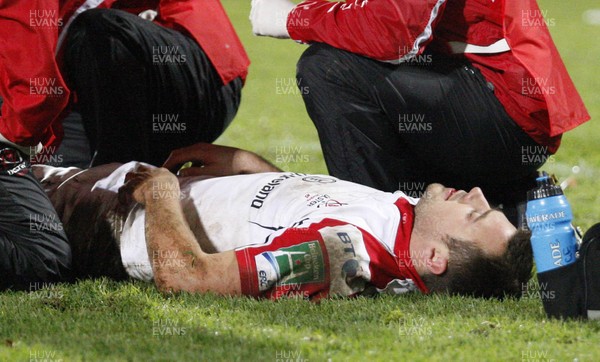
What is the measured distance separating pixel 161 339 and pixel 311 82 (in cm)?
205

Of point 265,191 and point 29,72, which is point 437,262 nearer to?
point 265,191

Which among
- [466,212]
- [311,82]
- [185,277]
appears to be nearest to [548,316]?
[466,212]

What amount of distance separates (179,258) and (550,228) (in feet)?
4.81

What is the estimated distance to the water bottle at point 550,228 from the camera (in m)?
3.90

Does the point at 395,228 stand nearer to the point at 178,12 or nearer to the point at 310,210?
the point at 310,210

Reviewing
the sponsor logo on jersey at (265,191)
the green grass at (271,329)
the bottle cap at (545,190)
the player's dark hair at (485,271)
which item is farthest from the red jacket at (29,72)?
the bottle cap at (545,190)

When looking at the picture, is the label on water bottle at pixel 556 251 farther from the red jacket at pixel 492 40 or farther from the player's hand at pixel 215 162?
the player's hand at pixel 215 162

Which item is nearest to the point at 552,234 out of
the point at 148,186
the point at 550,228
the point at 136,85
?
the point at 550,228

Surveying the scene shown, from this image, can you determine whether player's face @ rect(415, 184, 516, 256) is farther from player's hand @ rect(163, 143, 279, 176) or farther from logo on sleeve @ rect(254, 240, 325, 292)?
player's hand @ rect(163, 143, 279, 176)

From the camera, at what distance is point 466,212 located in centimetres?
439

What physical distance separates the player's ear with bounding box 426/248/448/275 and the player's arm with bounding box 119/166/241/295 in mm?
814

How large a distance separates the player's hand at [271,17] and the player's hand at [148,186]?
1.07m

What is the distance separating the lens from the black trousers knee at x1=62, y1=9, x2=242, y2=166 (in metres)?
5.51

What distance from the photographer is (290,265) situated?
4.09 m
